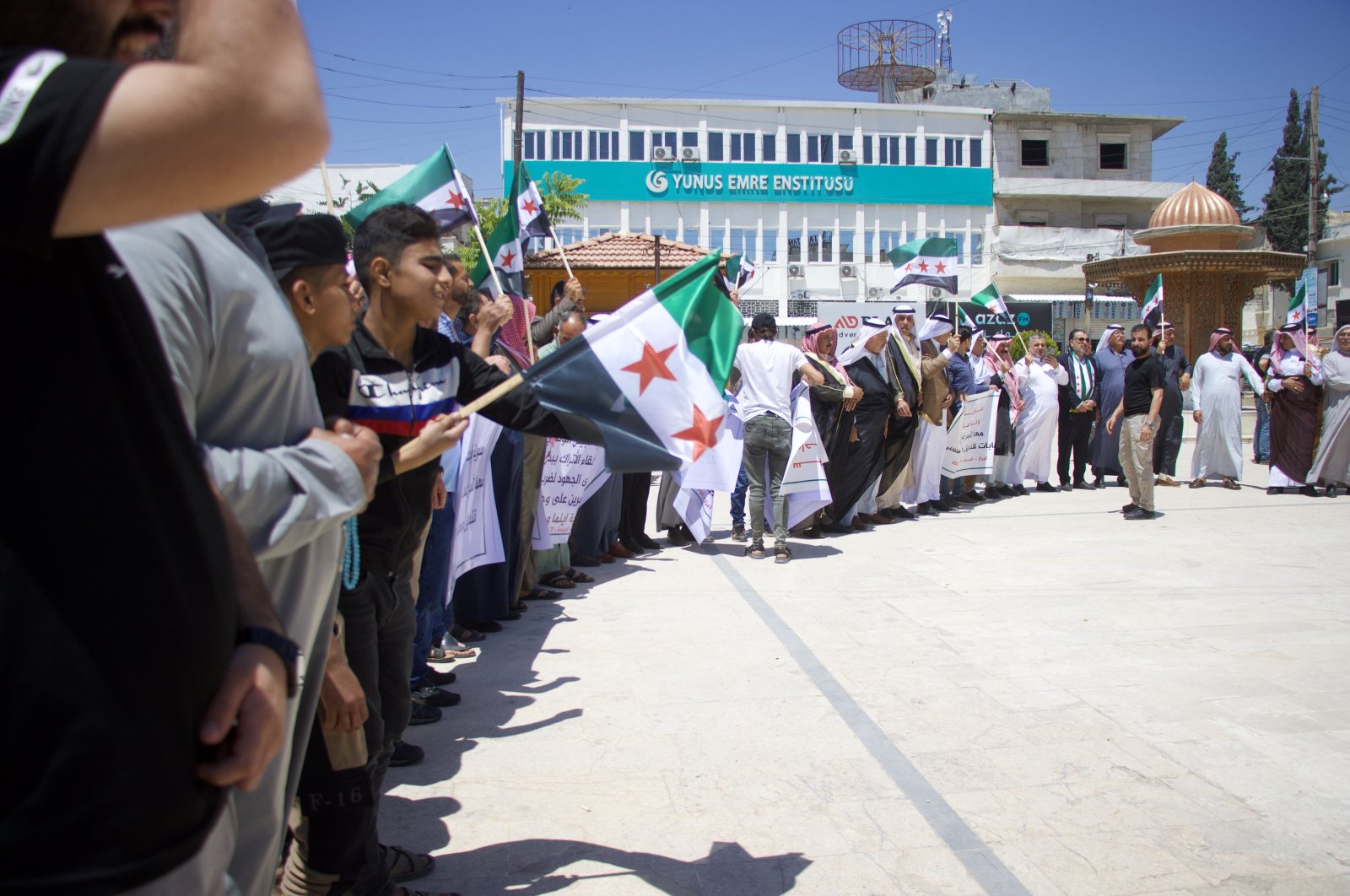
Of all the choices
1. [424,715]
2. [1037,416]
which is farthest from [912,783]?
[1037,416]

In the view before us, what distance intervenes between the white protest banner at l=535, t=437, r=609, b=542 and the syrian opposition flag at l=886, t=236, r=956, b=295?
623cm

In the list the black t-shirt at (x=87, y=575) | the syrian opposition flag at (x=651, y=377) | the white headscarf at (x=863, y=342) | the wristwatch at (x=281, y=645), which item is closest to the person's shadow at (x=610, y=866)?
the syrian opposition flag at (x=651, y=377)

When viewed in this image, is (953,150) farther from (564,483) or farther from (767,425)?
(564,483)

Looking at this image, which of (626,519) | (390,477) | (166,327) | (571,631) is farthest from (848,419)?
(166,327)

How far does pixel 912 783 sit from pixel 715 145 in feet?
156

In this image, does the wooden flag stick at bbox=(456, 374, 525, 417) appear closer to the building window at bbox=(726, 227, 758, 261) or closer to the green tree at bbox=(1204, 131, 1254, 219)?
the building window at bbox=(726, 227, 758, 261)

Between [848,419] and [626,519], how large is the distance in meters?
2.62

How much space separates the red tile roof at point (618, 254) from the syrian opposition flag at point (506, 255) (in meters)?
19.7

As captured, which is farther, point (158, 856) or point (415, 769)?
point (415, 769)

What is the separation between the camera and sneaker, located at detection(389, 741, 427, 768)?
4215mm

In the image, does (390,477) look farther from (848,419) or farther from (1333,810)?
(848,419)

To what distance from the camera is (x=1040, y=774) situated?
395cm

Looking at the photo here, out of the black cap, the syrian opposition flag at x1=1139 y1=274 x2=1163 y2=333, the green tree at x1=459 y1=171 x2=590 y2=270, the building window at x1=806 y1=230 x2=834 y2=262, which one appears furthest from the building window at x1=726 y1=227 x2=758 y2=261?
the black cap

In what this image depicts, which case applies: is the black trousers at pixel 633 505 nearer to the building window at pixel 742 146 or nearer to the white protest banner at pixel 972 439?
the white protest banner at pixel 972 439
